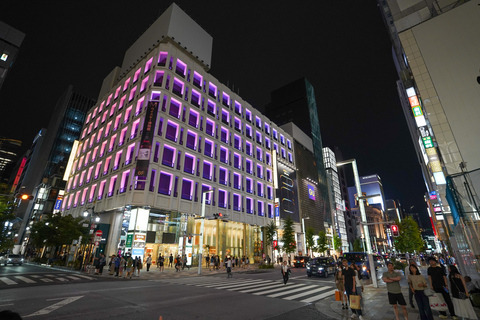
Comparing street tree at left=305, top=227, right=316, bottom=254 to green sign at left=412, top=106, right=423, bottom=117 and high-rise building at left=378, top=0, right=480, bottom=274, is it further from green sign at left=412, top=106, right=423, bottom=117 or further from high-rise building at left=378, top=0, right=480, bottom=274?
green sign at left=412, top=106, right=423, bottom=117

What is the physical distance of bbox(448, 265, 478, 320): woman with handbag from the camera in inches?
266

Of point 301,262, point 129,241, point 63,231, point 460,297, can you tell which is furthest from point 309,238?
point 460,297

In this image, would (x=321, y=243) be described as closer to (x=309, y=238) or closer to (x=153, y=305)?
(x=309, y=238)

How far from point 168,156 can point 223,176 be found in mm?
10714

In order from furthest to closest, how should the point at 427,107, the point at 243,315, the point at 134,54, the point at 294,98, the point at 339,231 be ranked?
the point at 294,98, the point at 339,231, the point at 134,54, the point at 427,107, the point at 243,315

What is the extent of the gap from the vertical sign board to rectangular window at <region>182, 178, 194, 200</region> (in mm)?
6183

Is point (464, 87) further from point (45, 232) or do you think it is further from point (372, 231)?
point (372, 231)

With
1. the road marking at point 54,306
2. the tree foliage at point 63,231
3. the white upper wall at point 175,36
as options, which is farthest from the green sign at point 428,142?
the tree foliage at point 63,231

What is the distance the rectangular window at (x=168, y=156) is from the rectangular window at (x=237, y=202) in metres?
13.2

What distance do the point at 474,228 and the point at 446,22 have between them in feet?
123

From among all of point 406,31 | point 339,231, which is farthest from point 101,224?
point 339,231

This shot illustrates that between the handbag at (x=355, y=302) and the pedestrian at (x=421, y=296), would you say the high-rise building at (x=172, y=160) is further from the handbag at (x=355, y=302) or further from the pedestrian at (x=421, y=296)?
the pedestrian at (x=421, y=296)

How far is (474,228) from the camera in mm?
8461

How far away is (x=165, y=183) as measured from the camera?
1213 inches
